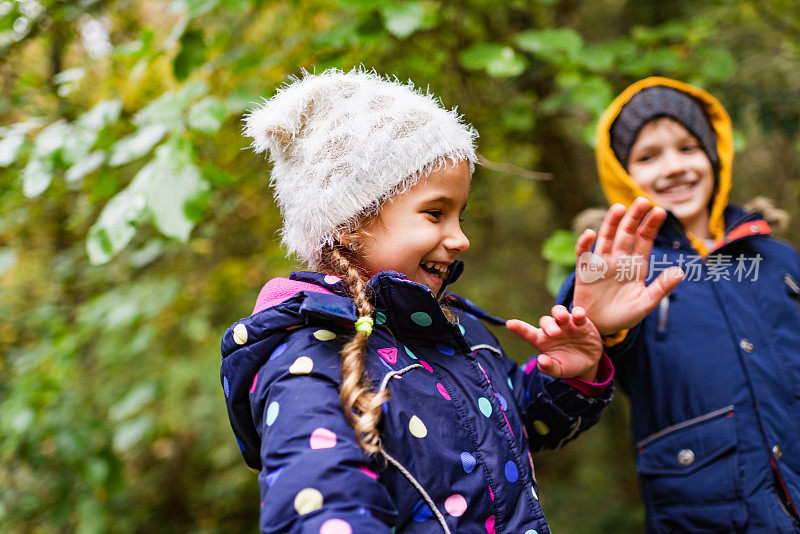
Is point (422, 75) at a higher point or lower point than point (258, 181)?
higher

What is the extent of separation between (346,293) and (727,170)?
1.76 m

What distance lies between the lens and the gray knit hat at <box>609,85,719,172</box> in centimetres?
213

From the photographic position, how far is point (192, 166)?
1.93 m

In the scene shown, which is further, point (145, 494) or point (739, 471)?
point (145, 494)

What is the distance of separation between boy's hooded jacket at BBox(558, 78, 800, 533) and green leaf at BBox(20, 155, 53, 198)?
2.01 metres

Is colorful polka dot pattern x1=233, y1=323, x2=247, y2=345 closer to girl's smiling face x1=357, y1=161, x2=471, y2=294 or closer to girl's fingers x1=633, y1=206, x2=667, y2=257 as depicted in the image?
girl's smiling face x1=357, y1=161, x2=471, y2=294

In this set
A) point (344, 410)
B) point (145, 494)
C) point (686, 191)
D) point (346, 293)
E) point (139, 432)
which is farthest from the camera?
point (145, 494)

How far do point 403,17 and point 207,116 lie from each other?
0.84 metres

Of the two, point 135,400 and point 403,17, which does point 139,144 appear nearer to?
point 403,17

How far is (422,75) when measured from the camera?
2604 millimetres

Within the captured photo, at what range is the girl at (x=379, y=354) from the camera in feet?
3.53

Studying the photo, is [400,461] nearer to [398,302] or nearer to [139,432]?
[398,302]

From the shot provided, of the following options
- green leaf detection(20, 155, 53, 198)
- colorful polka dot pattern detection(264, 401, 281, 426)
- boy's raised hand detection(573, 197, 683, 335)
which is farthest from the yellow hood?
green leaf detection(20, 155, 53, 198)

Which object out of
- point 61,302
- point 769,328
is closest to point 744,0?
point 769,328
